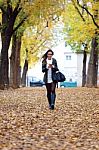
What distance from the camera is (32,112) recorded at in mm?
16031

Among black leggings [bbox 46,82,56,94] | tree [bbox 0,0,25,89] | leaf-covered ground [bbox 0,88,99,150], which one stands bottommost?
leaf-covered ground [bbox 0,88,99,150]

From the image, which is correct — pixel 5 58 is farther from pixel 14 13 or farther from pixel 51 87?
pixel 51 87

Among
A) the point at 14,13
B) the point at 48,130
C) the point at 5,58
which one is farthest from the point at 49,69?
the point at 5,58

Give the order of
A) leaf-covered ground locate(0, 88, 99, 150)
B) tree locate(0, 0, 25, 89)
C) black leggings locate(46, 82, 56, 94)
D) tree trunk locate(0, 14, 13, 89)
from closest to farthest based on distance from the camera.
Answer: leaf-covered ground locate(0, 88, 99, 150) < black leggings locate(46, 82, 56, 94) < tree locate(0, 0, 25, 89) < tree trunk locate(0, 14, 13, 89)

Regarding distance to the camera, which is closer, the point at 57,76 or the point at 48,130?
the point at 48,130

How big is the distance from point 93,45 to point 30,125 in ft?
88.8

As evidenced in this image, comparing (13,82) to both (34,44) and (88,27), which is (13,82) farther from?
(34,44)

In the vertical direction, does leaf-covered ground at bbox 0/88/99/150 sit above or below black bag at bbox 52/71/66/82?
below

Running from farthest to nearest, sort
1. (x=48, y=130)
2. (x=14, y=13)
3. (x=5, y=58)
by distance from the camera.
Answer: (x=5, y=58) < (x=14, y=13) < (x=48, y=130)

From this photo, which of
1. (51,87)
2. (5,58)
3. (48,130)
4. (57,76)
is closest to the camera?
(48,130)

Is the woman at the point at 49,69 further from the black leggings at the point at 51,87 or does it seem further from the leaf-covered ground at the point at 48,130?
the leaf-covered ground at the point at 48,130

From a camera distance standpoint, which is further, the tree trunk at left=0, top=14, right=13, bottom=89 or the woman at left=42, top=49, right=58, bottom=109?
the tree trunk at left=0, top=14, right=13, bottom=89

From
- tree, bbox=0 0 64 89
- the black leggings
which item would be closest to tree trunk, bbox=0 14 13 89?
tree, bbox=0 0 64 89

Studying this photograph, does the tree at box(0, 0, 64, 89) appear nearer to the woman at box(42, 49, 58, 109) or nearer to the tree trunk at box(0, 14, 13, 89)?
the tree trunk at box(0, 14, 13, 89)
